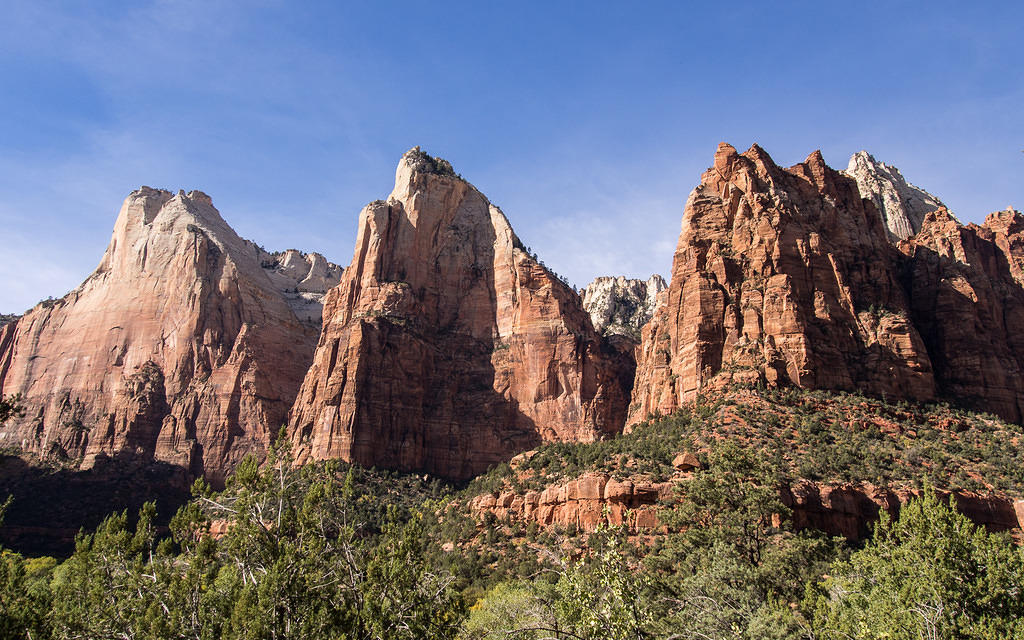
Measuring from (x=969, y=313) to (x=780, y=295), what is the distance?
22.3m

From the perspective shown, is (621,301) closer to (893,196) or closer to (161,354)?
(893,196)

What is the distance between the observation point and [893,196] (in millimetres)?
127688

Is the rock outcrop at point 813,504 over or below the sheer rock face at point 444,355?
below

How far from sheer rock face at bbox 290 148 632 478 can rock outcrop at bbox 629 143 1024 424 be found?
52.4 feet

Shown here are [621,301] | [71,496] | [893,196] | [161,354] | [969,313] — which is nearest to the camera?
[969,313]

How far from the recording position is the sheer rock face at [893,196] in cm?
12281

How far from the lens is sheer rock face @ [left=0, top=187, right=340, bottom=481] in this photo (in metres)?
101

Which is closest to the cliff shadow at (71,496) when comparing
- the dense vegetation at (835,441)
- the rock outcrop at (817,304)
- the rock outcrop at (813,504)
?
the rock outcrop at (813,504)

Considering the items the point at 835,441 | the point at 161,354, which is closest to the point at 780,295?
the point at 835,441

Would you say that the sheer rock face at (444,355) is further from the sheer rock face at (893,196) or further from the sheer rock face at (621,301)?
the sheer rock face at (893,196)

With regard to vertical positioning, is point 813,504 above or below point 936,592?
above

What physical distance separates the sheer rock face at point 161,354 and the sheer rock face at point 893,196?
96528 mm

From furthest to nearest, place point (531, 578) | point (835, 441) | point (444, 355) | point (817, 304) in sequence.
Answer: point (444, 355), point (817, 304), point (835, 441), point (531, 578)

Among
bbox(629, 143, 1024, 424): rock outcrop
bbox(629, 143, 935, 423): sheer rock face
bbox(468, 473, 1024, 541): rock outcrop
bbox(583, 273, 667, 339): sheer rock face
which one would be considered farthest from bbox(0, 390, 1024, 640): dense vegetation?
bbox(583, 273, 667, 339): sheer rock face
